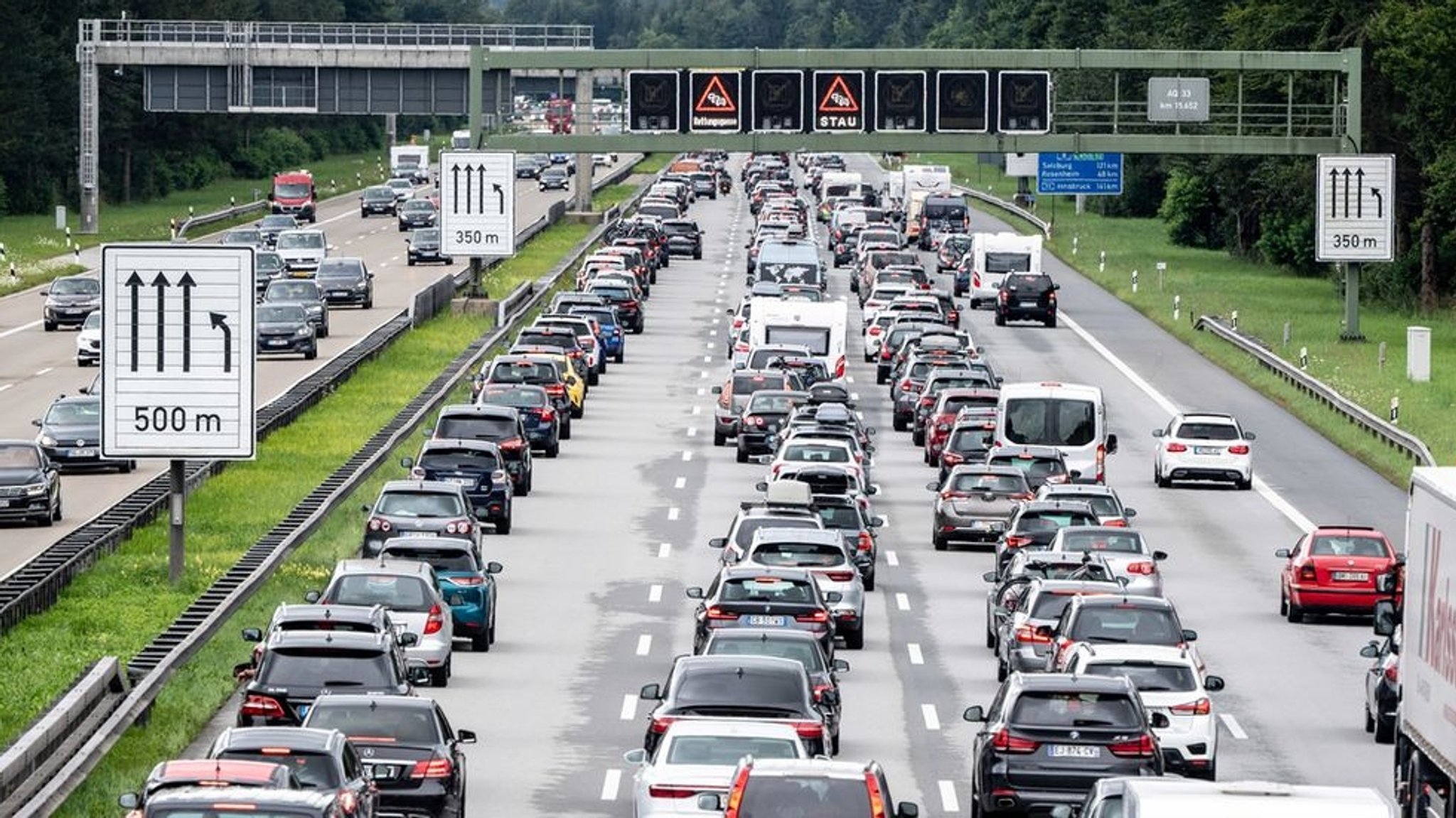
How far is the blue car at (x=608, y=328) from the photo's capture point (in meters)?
77.9

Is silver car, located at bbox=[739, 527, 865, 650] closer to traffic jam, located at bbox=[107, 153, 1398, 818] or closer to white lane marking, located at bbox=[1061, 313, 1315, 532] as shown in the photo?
traffic jam, located at bbox=[107, 153, 1398, 818]

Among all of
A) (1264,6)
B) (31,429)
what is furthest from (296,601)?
(1264,6)

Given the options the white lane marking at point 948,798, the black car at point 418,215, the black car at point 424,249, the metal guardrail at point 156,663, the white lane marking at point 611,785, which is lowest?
the white lane marking at point 611,785

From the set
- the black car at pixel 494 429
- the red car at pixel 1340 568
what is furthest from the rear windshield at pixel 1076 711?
the black car at pixel 494 429

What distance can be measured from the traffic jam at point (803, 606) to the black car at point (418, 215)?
4656cm

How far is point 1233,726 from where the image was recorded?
110 feet

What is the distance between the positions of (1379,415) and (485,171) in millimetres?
29561

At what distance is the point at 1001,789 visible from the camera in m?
25.7

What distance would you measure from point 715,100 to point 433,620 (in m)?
50.6

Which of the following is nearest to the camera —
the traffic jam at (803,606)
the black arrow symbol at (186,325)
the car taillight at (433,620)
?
the traffic jam at (803,606)

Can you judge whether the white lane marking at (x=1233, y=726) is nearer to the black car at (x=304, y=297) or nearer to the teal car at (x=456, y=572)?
the teal car at (x=456, y=572)

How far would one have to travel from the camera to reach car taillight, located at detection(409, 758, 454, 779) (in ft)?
81.7

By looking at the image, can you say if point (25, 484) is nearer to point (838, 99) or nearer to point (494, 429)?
point (494, 429)

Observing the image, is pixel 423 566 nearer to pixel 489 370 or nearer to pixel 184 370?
pixel 184 370
